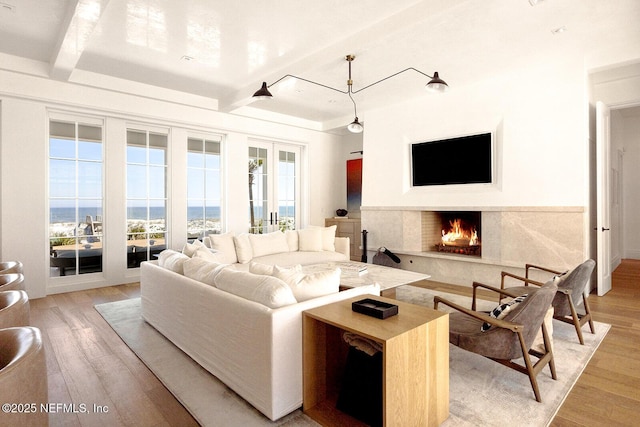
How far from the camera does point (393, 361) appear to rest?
1.67 metres

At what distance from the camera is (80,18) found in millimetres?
3189

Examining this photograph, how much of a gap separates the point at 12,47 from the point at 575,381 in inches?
250

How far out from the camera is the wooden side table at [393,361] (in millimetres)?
1700

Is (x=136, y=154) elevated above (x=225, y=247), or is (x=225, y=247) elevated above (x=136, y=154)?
(x=136, y=154)

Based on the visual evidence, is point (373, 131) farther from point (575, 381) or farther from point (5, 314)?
point (5, 314)

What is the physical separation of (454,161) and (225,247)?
3.63 metres

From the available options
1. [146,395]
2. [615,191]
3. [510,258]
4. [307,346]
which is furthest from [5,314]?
[615,191]

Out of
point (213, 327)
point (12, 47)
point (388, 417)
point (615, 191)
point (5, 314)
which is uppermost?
point (12, 47)

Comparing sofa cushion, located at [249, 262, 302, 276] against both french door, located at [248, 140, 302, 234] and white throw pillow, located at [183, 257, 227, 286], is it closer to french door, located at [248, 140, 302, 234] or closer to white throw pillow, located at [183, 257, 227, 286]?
white throw pillow, located at [183, 257, 227, 286]

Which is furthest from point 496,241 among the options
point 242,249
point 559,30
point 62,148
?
point 62,148

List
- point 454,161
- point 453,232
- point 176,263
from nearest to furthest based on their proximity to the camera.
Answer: point 176,263 → point 454,161 → point 453,232

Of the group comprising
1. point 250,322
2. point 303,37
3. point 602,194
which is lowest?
point 250,322

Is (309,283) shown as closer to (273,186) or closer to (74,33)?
(74,33)

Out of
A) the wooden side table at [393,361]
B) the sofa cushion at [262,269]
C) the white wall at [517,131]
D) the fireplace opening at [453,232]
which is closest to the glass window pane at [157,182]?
the sofa cushion at [262,269]
